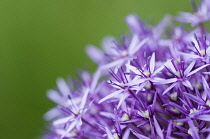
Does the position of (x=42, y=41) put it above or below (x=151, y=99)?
above

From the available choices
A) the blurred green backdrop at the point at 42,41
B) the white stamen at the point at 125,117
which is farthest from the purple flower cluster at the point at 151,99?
the blurred green backdrop at the point at 42,41

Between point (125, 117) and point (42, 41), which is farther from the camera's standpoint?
point (42, 41)

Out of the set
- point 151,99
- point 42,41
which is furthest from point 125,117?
point 42,41

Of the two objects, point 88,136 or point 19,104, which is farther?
point 19,104

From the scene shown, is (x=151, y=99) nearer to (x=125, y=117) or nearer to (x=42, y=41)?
(x=125, y=117)

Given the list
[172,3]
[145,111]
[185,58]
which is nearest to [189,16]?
[185,58]

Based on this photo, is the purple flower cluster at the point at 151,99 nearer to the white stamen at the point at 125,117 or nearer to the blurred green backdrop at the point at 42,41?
the white stamen at the point at 125,117

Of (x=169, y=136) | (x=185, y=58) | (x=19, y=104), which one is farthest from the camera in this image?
(x=19, y=104)

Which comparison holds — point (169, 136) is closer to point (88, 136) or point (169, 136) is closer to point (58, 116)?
point (88, 136)

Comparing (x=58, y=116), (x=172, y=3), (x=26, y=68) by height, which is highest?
(x=26, y=68)
